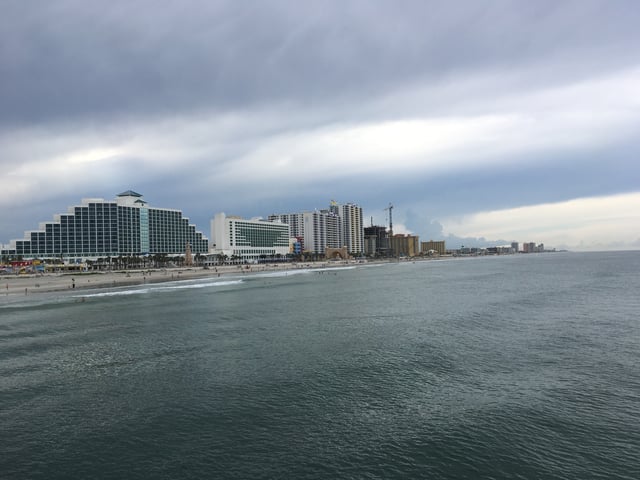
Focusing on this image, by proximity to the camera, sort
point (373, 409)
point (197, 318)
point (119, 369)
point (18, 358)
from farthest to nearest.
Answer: point (197, 318) → point (18, 358) → point (119, 369) → point (373, 409)

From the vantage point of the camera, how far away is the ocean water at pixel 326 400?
14.3 meters

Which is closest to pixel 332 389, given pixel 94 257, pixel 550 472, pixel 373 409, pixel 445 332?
pixel 373 409

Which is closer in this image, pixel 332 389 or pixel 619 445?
pixel 619 445

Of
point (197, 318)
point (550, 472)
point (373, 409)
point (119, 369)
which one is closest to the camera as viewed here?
point (550, 472)

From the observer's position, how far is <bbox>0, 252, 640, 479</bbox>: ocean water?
1427cm

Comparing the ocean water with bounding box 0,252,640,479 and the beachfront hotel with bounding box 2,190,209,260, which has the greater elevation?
the beachfront hotel with bounding box 2,190,209,260

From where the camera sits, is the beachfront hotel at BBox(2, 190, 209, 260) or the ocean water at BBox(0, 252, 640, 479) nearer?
the ocean water at BBox(0, 252, 640, 479)

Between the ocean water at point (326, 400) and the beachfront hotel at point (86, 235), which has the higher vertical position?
the beachfront hotel at point (86, 235)

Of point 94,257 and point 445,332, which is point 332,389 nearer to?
point 445,332

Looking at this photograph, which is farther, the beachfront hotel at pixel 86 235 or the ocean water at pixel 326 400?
the beachfront hotel at pixel 86 235

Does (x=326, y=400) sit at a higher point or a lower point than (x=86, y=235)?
lower

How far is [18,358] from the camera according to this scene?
27.9 m

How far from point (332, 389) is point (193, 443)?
754 cm

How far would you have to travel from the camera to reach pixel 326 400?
63.9ft
